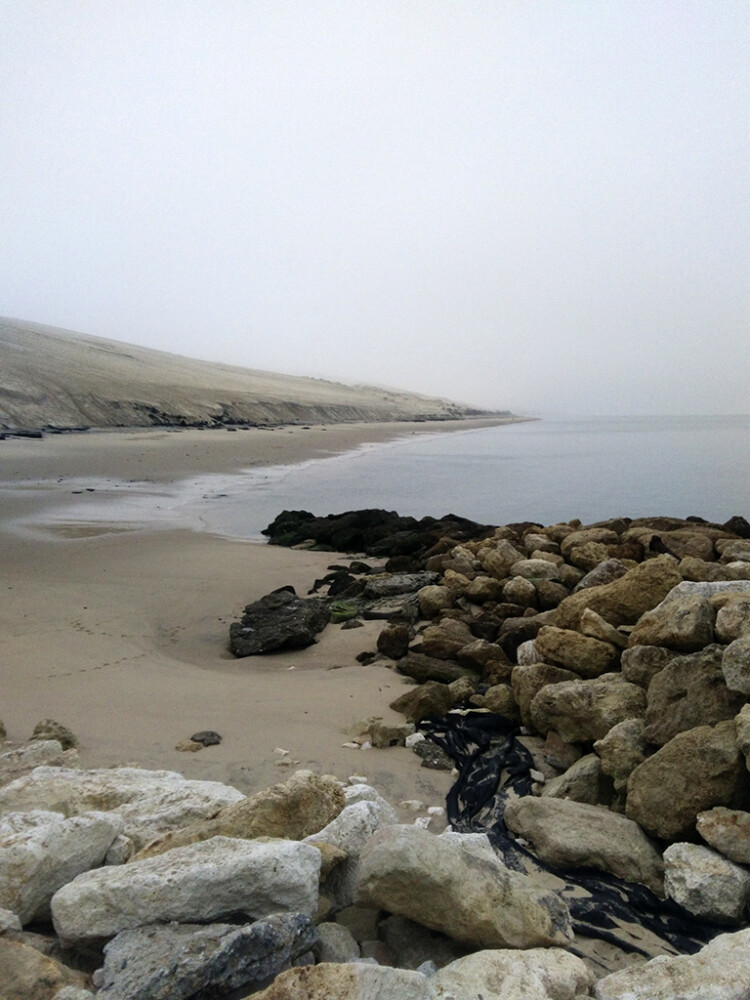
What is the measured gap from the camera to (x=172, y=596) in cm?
803

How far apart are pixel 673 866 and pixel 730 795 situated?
0.42 m

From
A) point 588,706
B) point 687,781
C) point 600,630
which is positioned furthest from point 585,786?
point 600,630

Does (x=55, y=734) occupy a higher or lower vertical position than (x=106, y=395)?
lower

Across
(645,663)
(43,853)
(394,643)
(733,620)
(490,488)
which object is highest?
(733,620)

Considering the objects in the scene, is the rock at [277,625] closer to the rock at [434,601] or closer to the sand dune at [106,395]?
the rock at [434,601]

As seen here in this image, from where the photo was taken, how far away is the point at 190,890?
6.75 feet

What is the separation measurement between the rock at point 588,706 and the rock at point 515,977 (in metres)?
1.84

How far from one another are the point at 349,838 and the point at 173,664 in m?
3.80

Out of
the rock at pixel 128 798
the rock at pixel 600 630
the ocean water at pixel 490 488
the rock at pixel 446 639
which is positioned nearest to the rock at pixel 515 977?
the rock at pixel 128 798

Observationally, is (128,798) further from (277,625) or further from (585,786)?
(277,625)

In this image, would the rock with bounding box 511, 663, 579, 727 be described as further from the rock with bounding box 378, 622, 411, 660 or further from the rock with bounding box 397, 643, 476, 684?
the rock with bounding box 378, 622, 411, 660

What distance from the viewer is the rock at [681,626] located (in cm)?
389

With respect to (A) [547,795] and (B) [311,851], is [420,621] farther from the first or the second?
(B) [311,851]

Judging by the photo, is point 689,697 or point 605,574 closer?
point 689,697
